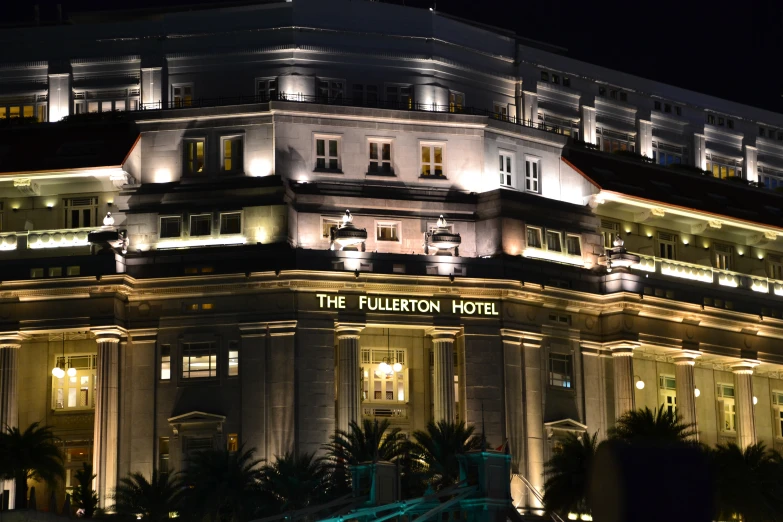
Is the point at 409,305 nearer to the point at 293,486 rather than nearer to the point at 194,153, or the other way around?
the point at 194,153

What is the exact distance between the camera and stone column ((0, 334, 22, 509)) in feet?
272

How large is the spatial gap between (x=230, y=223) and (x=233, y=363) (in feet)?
29.0

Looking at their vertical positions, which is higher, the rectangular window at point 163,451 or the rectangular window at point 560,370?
the rectangular window at point 560,370

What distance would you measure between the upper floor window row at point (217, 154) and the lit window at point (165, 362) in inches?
460

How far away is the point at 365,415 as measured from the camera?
3413 inches

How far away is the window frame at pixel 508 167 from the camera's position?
94.2 m

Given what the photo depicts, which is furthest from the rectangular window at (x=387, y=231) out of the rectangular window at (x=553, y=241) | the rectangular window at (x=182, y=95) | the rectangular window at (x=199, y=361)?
the rectangular window at (x=182, y=95)

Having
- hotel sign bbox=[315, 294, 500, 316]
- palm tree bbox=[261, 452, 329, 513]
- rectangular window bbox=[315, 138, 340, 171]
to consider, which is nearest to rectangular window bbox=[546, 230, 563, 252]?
hotel sign bbox=[315, 294, 500, 316]

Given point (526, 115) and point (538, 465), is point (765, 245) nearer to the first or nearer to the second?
point (526, 115)

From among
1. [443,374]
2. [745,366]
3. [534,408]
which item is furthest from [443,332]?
[745,366]

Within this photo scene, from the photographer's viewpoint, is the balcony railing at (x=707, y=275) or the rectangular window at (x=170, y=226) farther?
the balcony railing at (x=707, y=275)

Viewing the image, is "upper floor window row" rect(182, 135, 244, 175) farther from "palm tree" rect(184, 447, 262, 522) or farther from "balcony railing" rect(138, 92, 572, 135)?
"palm tree" rect(184, 447, 262, 522)

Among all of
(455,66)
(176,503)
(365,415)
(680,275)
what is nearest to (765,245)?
(680,275)

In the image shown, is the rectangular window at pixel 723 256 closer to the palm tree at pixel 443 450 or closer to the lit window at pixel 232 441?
the palm tree at pixel 443 450
